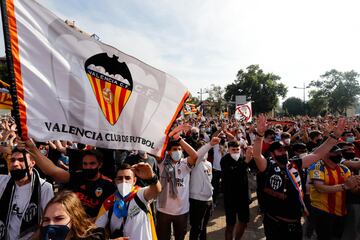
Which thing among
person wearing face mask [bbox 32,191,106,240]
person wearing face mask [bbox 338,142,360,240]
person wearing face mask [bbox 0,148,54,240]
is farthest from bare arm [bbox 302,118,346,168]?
person wearing face mask [bbox 0,148,54,240]

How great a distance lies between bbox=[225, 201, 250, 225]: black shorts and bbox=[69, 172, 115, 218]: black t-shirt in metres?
2.65

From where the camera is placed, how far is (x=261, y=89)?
6694 cm

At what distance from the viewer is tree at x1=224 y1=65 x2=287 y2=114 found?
66125 millimetres

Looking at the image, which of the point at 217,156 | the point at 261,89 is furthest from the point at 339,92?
the point at 217,156

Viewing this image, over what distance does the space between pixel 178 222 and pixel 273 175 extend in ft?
5.31

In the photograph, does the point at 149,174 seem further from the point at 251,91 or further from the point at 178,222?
the point at 251,91

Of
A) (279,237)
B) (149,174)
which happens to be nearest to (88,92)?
(149,174)

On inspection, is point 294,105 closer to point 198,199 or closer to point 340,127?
point 340,127

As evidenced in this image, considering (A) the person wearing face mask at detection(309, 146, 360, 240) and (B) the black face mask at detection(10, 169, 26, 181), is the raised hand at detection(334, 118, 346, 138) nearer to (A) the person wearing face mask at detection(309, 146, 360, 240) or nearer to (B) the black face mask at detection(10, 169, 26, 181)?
Answer: (A) the person wearing face mask at detection(309, 146, 360, 240)

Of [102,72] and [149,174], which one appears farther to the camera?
[102,72]

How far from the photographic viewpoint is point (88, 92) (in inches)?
113

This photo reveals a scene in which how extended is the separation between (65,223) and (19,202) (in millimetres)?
1111

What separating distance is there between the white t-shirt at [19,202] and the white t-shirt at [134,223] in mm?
797

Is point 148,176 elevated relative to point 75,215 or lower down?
elevated
